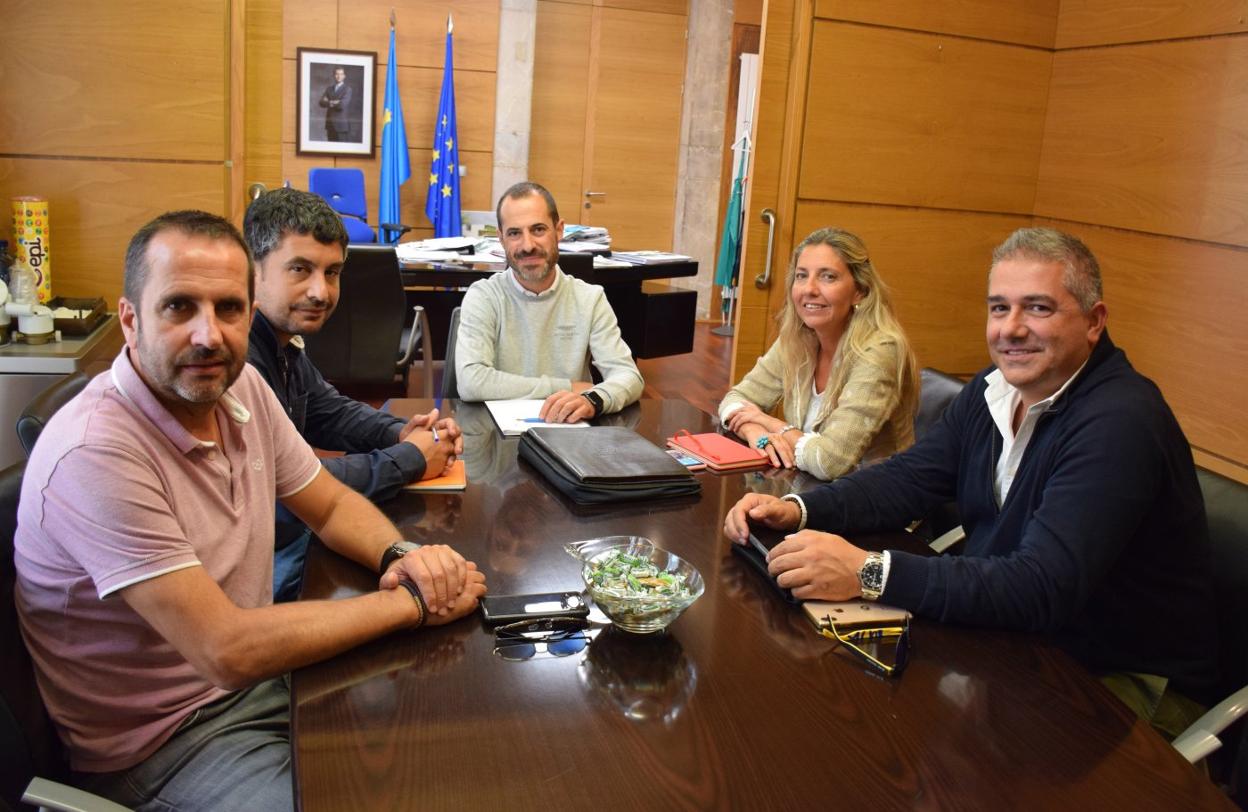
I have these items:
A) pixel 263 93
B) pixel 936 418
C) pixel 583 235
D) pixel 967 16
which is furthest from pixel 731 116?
pixel 936 418

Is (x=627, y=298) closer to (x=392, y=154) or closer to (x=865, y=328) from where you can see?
(x=865, y=328)

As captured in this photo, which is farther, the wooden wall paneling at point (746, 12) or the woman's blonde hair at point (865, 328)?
the wooden wall paneling at point (746, 12)

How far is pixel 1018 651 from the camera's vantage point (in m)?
1.45

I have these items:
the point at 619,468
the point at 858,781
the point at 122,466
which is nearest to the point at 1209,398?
the point at 619,468

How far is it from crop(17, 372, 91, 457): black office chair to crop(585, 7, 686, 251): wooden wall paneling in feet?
24.5

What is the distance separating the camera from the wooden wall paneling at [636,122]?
29.2 ft

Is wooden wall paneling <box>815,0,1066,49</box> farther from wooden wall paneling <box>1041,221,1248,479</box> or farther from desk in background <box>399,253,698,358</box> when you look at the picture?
desk in background <box>399,253,698,358</box>

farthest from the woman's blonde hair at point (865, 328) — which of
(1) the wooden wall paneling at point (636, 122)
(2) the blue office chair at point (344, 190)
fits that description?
(1) the wooden wall paneling at point (636, 122)

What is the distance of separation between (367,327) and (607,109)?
16.1ft

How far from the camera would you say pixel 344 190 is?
26.1 ft

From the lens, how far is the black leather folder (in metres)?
1.98

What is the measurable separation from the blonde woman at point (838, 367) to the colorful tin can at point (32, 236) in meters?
2.38

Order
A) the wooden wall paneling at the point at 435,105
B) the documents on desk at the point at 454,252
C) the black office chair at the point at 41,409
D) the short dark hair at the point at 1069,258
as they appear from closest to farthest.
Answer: the black office chair at the point at 41,409 → the short dark hair at the point at 1069,258 → the documents on desk at the point at 454,252 → the wooden wall paneling at the point at 435,105

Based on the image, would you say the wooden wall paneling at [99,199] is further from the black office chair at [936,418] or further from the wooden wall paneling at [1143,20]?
the wooden wall paneling at [1143,20]
